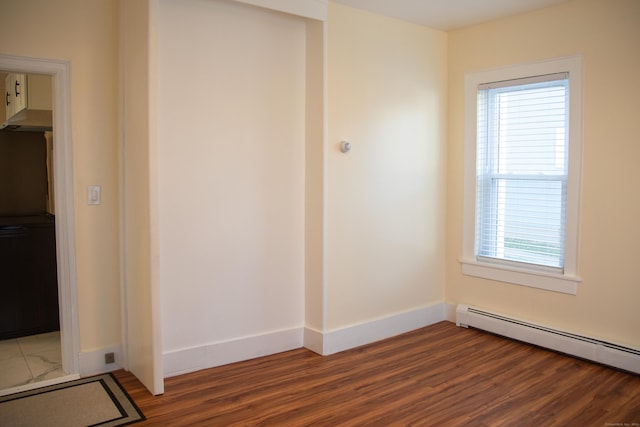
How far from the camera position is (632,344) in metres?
3.66

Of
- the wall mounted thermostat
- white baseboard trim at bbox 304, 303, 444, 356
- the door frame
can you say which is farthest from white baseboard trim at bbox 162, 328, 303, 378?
the wall mounted thermostat

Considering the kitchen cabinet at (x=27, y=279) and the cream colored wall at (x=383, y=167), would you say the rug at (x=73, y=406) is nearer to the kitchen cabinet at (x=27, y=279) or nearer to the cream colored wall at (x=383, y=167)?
the kitchen cabinet at (x=27, y=279)

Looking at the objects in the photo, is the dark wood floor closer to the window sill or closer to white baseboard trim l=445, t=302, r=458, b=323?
the window sill

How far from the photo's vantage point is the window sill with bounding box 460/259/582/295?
157 inches

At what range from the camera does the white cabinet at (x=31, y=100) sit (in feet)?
Result: 13.5

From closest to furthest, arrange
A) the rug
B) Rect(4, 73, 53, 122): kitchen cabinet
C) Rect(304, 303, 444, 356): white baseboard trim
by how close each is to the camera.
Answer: the rug, Rect(304, 303, 444, 356): white baseboard trim, Rect(4, 73, 53, 122): kitchen cabinet

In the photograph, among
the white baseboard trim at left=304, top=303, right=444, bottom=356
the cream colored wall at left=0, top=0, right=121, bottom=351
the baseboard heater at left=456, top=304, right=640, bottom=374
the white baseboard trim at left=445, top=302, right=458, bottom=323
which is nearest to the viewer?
the cream colored wall at left=0, top=0, right=121, bottom=351

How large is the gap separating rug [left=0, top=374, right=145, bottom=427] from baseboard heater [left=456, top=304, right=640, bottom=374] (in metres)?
2.85

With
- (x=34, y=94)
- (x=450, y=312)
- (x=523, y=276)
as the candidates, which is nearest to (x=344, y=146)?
(x=523, y=276)

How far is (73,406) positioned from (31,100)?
7.93ft

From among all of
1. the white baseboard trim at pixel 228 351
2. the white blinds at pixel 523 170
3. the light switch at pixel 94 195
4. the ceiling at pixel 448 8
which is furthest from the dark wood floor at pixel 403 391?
the ceiling at pixel 448 8

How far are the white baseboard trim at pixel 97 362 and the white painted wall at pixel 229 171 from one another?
38 centimetres

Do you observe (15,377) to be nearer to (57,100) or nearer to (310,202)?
(57,100)

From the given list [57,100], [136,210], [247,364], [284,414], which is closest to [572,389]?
[284,414]
